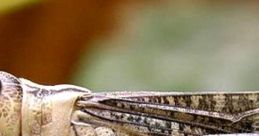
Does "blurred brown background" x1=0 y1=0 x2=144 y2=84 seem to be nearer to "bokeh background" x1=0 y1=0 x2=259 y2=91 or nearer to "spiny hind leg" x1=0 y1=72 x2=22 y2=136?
"bokeh background" x1=0 y1=0 x2=259 y2=91

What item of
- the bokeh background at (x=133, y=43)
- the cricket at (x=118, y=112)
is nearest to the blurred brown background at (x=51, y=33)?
the bokeh background at (x=133, y=43)

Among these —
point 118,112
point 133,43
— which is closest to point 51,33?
point 133,43

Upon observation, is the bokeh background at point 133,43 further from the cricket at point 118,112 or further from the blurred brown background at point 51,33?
the cricket at point 118,112

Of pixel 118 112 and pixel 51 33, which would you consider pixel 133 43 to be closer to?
pixel 51 33

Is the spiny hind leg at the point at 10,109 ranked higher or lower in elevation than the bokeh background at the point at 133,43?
lower

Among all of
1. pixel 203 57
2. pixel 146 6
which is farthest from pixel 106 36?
pixel 203 57

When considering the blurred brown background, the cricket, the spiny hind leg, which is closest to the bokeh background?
the blurred brown background
